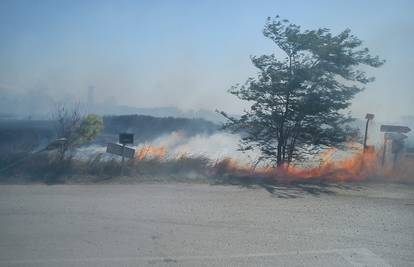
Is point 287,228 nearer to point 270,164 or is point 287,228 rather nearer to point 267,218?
point 267,218

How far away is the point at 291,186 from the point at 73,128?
22.6 feet

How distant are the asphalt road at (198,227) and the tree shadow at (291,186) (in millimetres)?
121

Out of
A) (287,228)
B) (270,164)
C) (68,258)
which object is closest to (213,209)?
(287,228)

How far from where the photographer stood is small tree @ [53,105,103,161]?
12.5 meters

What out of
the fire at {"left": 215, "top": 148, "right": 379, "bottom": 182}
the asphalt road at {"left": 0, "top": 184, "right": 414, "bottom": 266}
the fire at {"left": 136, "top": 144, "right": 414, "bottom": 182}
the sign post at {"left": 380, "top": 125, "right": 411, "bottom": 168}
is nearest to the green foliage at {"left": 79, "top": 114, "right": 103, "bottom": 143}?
the fire at {"left": 136, "top": 144, "right": 414, "bottom": 182}

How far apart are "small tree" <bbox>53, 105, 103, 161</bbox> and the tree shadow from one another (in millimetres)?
4695

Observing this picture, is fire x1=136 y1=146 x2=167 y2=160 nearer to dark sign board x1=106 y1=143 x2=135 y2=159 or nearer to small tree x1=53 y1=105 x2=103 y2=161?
dark sign board x1=106 y1=143 x2=135 y2=159

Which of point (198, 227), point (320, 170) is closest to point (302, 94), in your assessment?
point (320, 170)

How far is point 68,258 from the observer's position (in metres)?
5.29

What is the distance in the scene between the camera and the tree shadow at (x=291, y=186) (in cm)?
963

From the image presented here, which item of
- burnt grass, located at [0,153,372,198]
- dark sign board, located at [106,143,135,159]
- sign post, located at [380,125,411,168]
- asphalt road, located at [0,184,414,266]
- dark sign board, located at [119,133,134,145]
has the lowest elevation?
asphalt road, located at [0,184,414,266]

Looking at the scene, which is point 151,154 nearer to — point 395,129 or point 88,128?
point 88,128

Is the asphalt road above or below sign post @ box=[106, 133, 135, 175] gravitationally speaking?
below

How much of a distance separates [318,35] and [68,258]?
11000mm
